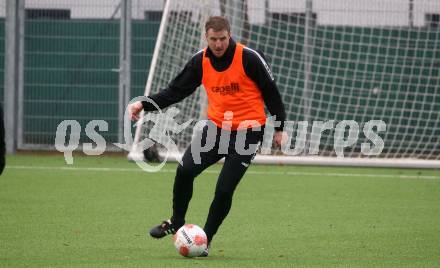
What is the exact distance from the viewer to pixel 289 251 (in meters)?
7.71

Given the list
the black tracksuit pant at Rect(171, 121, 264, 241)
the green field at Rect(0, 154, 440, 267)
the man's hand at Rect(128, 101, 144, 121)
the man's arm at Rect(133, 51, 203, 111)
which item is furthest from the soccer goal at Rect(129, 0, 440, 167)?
the black tracksuit pant at Rect(171, 121, 264, 241)

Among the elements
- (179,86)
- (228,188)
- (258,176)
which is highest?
(179,86)

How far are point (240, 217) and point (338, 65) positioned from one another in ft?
20.3

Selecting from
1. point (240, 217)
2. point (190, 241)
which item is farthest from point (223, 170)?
point (240, 217)

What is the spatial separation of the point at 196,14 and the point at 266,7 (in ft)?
3.79

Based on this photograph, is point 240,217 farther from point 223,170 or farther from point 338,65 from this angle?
point 338,65

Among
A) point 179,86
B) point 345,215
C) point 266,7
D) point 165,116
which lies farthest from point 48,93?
point 179,86

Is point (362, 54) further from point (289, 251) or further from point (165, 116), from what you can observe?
point (289, 251)

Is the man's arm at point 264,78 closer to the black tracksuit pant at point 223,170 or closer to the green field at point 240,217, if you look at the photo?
the black tracksuit pant at point 223,170

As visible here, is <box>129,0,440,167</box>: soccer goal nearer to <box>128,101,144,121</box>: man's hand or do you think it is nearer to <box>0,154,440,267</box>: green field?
<box>0,154,440,267</box>: green field

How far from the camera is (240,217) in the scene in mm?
9742

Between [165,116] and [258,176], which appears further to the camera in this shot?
[165,116]

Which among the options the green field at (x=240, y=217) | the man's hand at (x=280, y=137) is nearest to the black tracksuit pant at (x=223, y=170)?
the man's hand at (x=280, y=137)

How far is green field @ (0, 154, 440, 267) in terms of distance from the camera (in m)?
7.38
